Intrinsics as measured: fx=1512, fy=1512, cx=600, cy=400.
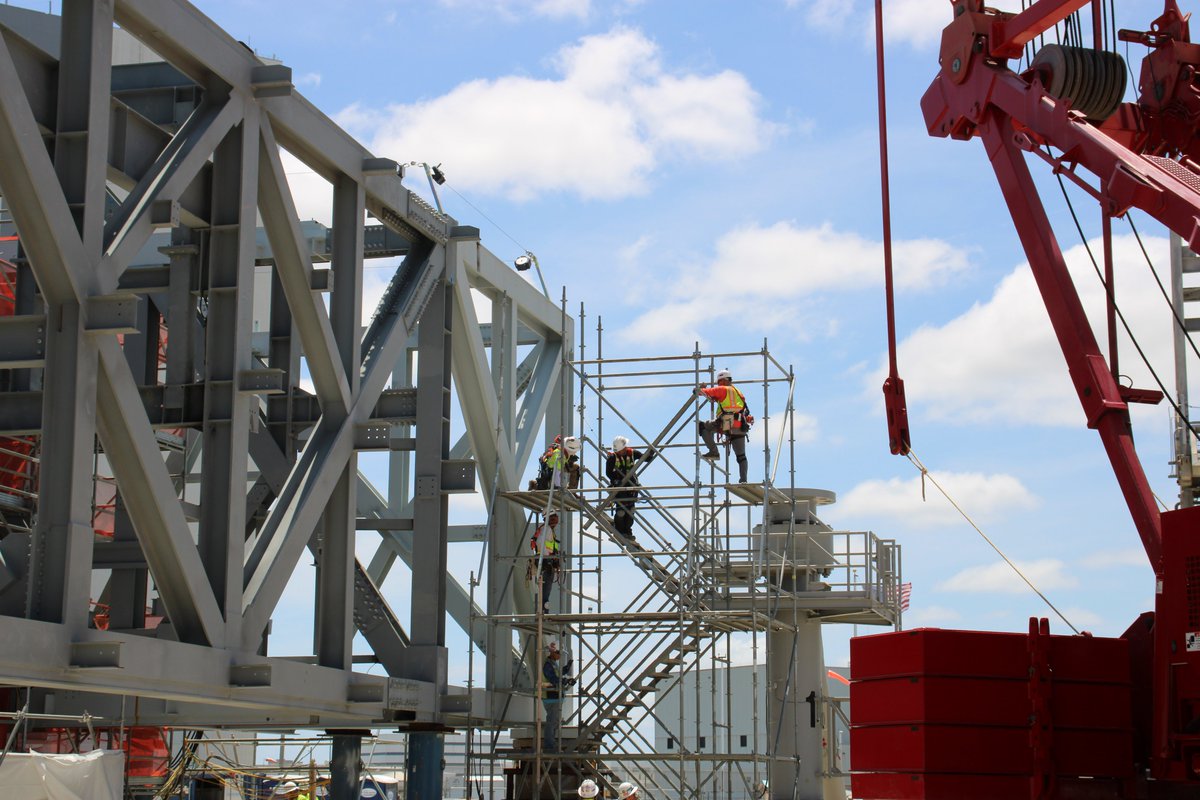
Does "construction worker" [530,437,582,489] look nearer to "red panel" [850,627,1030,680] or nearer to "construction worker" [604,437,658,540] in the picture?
"construction worker" [604,437,658,540]

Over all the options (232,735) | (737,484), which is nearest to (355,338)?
(737,484)

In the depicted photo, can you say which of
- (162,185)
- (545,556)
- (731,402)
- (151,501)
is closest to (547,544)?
(545,556)

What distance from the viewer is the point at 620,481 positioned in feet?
82.4

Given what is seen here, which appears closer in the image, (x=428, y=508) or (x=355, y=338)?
(x=355, y=338)

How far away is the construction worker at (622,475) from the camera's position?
24922 millimetres

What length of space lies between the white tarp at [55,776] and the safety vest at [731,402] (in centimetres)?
1121

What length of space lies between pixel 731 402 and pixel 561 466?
2974 mm

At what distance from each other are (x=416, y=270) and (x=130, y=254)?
8.17 m

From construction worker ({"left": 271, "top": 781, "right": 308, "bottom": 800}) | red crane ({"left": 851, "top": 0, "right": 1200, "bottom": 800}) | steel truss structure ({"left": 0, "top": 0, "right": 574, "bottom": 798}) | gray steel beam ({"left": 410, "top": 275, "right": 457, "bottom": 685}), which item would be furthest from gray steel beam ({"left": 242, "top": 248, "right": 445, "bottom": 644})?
construction worker ({"left": 271, "top": 781, "right": 308, "bottom": 800})

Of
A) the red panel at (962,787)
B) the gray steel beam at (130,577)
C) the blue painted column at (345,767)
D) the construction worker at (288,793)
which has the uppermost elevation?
the gray steel beam at (130,577)

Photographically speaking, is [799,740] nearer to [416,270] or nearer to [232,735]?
[416,270]

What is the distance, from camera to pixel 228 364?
17.6 m

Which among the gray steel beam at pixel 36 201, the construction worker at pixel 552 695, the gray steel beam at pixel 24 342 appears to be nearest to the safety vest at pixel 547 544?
the construction worker at pixel 552 695

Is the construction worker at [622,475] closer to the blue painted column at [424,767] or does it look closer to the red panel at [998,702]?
the blue painted column at [424,767]
